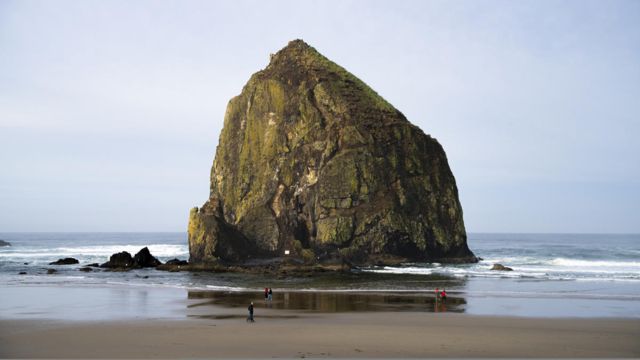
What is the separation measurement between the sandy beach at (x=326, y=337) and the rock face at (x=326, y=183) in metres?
43.6

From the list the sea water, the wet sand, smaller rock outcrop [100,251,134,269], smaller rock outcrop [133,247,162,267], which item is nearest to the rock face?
smaller rock outcrop [133,247,162,267]

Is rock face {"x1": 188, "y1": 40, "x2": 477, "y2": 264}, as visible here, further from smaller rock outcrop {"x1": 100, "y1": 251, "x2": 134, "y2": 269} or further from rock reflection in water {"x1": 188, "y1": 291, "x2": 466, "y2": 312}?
rock reflection in water {"x1": 188, "y1": 291, "x2": 466, "y2": 312}

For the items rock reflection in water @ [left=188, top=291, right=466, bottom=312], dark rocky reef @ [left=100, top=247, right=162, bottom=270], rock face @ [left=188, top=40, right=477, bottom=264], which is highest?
rock face @ [left=188, top=40, right=477, bottom=264]

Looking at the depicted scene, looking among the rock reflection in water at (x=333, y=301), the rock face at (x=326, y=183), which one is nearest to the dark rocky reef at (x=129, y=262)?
the rock face at (x=326, y=183)

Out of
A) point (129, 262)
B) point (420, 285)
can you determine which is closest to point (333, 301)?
point (420, 285)

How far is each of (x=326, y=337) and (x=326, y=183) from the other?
54779mm

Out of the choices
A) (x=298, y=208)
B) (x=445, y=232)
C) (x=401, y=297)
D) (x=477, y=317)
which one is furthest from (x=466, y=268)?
(x=477, y=317)

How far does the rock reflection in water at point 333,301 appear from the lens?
3788 cm

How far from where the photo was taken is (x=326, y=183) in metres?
81.2

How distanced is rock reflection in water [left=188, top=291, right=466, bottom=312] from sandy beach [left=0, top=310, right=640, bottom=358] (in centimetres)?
380

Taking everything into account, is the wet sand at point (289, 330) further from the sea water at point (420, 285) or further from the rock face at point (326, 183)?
the rock face at point (326, 183)

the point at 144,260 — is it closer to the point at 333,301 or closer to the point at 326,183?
the point at 326,183

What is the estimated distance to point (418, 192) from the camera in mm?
83625

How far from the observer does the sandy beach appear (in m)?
23.8
